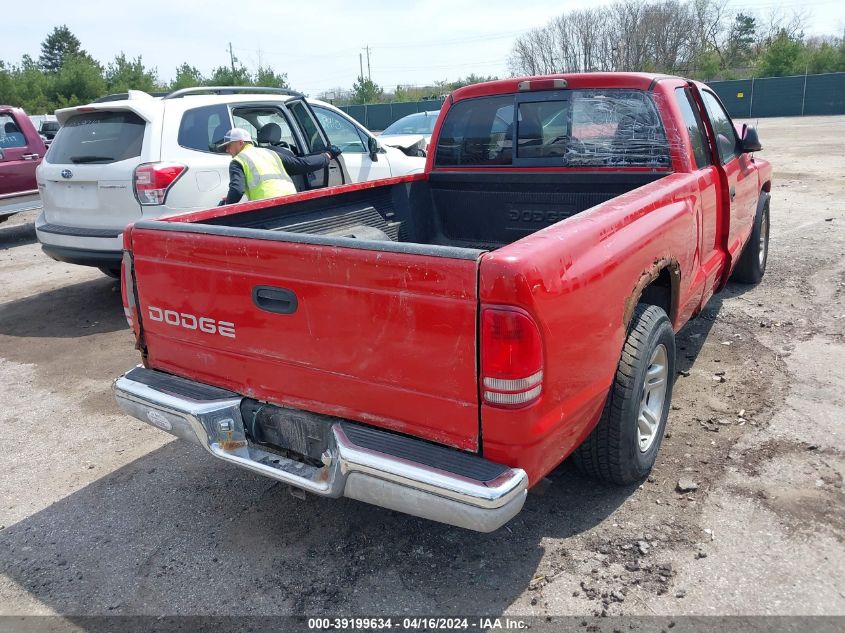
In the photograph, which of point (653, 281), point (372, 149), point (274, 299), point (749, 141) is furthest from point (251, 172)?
point (749, 141)

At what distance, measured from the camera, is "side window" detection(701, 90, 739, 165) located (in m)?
4.53

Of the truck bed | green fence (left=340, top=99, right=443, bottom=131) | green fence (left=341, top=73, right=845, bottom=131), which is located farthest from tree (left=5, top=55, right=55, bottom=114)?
the truck bed

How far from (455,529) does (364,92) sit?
59.2 metres

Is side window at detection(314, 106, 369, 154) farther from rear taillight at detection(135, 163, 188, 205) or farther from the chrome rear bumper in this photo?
the chrome rear bumper

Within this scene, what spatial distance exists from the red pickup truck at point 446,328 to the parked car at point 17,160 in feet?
27.4

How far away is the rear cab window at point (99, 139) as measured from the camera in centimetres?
611

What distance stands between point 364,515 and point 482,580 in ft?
2.36

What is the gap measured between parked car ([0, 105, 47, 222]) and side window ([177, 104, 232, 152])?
555cm

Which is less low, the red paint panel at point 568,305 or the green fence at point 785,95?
the green fence at point 785,95

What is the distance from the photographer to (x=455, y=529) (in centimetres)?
312

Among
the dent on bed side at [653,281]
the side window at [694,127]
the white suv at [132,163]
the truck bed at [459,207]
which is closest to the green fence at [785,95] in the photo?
the white suv at [132,163]

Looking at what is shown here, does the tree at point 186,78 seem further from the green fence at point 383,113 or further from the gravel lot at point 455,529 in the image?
the gravel lot at point 455,529

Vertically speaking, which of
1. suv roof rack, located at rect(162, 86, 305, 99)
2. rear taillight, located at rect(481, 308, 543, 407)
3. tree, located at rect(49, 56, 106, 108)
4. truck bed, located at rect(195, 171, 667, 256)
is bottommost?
rear taillight, located at rect(481, 308, 543, 407)

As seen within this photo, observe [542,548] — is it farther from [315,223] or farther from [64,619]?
[315,223]
